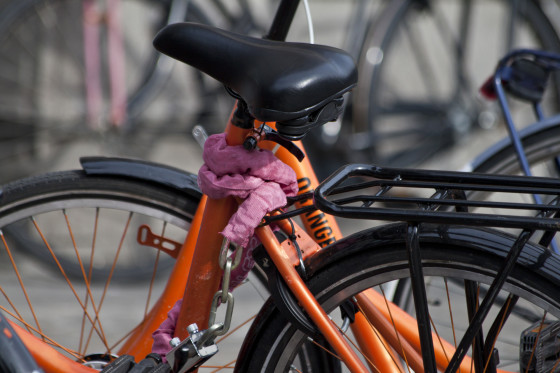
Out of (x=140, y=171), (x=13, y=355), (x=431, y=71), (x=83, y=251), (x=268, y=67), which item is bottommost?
(x=13, y=355)

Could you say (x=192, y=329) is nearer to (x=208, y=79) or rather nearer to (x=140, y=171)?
(x=140, y=171)

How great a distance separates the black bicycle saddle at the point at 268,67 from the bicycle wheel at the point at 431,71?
2.37 meters

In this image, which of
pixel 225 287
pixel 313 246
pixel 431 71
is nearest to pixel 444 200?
pixel 313 246

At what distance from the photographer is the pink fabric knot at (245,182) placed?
4.49 feet

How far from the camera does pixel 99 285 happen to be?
120 inches

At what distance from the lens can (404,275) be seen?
1.34 metres

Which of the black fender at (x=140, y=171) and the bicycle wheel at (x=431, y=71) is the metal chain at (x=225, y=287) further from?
the bicycle wheel at (x=431, y=71)

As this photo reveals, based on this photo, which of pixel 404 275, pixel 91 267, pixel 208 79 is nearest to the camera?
pixel 404 275

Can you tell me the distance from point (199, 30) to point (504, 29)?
9.86ft

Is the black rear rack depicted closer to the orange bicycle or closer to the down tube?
the orange bicycle

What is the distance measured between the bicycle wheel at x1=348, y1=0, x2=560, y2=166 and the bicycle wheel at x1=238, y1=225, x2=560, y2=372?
91.3 inches

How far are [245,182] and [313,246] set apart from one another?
226mm

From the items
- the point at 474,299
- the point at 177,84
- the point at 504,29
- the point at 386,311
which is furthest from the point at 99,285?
the point at 504,29

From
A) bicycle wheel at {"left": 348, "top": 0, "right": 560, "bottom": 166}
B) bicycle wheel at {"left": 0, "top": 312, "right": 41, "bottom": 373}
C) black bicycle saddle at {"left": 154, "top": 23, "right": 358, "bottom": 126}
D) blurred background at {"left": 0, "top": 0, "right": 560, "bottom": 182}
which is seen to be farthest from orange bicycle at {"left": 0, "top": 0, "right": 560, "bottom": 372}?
bicycle wheel at {"left": 348, "top": 0, "right": 560, "bottom": 166}
